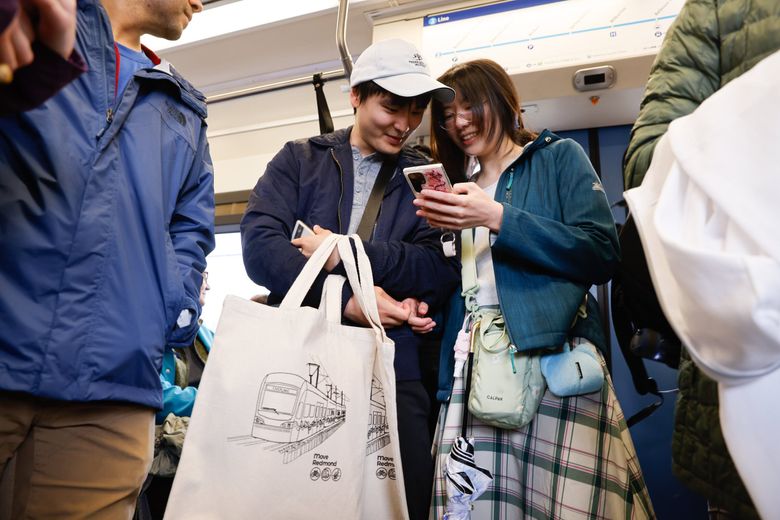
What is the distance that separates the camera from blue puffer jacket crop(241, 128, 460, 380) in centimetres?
137

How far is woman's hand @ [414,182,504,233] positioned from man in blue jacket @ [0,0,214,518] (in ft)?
1.96

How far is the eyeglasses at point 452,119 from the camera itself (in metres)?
1.66

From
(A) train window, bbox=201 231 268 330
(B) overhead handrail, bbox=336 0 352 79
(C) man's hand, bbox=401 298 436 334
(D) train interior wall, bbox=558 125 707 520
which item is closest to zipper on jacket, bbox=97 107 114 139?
(C) man's hand, bbox=401 298 436 334

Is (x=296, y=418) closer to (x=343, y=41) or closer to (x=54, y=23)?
(x=54, y=23)

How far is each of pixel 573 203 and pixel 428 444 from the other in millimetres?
758

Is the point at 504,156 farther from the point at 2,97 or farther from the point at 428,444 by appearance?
the point at 2,97

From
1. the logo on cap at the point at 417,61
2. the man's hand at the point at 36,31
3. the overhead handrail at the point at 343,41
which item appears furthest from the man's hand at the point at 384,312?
the overhead handrail at the point at 343,41

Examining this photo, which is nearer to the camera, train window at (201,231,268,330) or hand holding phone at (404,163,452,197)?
hand holding phone at (404,163,452,197)

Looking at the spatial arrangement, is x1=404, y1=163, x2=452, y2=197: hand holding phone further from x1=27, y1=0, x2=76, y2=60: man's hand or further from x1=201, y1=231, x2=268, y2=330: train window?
x1=201, y1=231, x2=268, y2=330: train window

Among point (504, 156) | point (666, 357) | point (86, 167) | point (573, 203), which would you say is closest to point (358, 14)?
point (504, 156)

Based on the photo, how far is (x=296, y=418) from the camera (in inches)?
44.9

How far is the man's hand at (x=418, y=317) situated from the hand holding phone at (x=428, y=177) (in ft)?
0.93

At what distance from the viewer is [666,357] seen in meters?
1.08

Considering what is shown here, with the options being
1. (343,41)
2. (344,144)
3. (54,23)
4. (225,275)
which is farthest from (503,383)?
(225,275)
